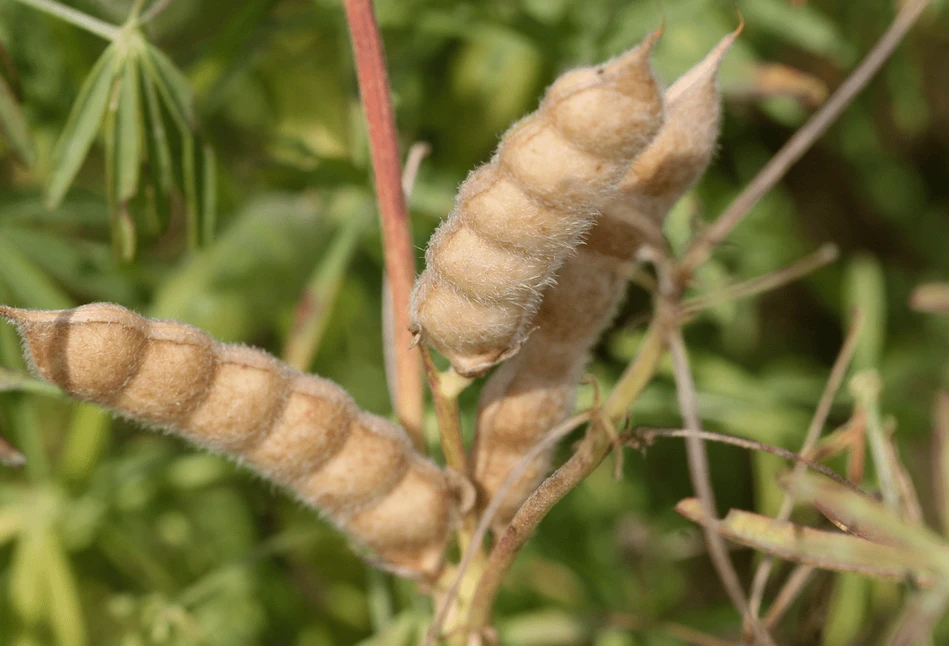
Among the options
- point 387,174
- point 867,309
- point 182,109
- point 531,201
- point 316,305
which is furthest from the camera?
point 867,309

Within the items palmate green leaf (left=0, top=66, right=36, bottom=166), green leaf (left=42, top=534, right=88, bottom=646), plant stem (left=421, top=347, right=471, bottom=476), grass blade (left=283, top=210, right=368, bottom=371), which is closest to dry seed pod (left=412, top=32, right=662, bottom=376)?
plant stem (left=421, top=347, right=471, bottom=476)

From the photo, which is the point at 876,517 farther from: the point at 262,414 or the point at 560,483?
the point at 262,414

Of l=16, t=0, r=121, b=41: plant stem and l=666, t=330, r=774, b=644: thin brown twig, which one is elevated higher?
l=16, t=0, r=121, b=41: plant stem

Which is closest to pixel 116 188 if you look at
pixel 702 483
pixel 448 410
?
pixel 448 410

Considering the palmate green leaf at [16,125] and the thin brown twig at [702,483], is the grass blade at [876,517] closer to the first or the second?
the thin brown twig at [702,483]

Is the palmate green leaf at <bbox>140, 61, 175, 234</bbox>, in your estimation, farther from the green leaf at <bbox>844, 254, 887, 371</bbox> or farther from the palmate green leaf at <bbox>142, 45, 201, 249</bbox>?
the green leaf at <bbox>844, 254, 887, 371</bbox>

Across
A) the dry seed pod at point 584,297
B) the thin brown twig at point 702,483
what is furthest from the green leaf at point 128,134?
the thin brown twig at point 702,483
